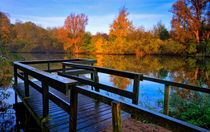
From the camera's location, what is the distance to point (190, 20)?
27.3 meters

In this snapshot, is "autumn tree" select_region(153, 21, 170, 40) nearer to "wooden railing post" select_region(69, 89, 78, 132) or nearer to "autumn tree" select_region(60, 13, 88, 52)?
"autumn tree" select_region(60, 13, 88, 52)

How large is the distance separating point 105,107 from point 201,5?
30.3m

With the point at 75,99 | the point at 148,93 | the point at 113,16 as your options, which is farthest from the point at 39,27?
the point at 75,99

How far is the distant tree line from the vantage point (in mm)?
26953

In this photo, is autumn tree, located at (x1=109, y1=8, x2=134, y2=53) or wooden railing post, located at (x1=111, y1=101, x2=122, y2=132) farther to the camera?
autumn tree, located at (x1=109, y1=8, x2=134, y2=53)

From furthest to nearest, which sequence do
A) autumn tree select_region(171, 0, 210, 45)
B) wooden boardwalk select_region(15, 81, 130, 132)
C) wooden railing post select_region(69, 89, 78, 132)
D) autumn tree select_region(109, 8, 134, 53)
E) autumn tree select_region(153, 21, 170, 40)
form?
autumn tree select_region(153, 21, 170, 40) < autumn tree select_region(109, 8, 134, 53) < autumn tree select_region(171, 0, 210, 45) < wooden boardwalk select_region(15, 81, 130, 132) < wooden railing post select_region(69, 89, 78, 132)

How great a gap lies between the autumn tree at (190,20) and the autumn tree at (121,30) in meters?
9.69

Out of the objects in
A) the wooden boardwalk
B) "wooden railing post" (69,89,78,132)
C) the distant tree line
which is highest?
the distant tree line

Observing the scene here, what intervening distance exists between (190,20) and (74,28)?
89.4ft

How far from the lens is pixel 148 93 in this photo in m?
7.02

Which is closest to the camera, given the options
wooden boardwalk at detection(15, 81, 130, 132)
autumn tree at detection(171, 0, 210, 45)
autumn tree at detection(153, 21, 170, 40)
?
wooden boardwalk at detection(15, 81, 130, 132)

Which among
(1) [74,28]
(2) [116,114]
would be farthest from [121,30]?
(2) [116,114]

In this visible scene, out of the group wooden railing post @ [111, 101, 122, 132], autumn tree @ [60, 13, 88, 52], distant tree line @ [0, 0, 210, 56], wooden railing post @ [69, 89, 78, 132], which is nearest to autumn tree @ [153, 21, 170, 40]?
distant tree line @ [0, 0, 210, 56]

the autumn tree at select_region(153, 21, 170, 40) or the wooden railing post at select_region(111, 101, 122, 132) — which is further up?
the autumn tree at select_region(153, 21, 170, 40)
